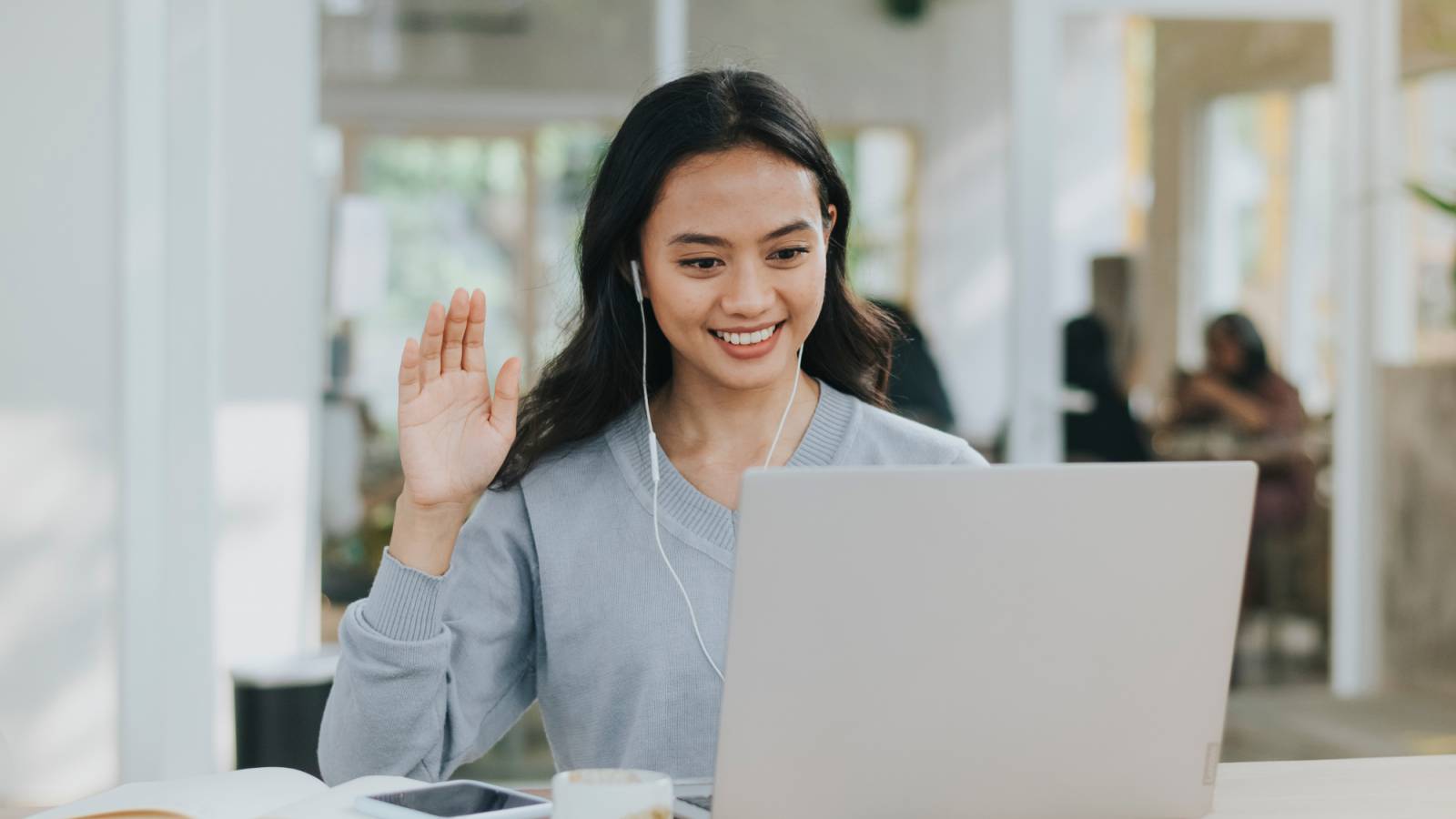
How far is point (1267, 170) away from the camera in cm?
453

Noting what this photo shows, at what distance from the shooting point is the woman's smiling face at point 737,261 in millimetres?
1587

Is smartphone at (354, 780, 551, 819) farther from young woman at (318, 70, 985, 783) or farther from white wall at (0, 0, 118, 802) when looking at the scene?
white wall at (0, 0, 118, 802)

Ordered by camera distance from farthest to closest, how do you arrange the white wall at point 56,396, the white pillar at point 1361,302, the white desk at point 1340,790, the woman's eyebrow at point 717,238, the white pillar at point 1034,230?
1. the white pillar at point 1361,302
2. the white pillar at point 1034,230
3. the white wall at point 56,396
4. the woman's eyebrow at point 717,238
5. the white desk at point 1340,790

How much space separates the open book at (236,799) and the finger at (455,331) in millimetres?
419

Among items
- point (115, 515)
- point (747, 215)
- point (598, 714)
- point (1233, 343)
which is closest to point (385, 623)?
point (598, 714)

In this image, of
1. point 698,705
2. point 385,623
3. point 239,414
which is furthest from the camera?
point 239,414

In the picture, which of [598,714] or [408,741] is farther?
[598,714]

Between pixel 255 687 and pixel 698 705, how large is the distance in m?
1.76

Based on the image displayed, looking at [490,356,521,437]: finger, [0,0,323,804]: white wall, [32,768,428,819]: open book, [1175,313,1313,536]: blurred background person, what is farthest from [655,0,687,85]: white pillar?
[32,768,428,819]: open book

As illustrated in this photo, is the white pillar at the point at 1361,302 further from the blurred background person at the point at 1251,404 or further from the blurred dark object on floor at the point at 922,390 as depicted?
the blurred dark object on floor at the point at 922,390

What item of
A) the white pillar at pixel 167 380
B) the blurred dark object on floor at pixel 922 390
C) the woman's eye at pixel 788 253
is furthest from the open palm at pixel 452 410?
Answer: the blurred dark object on floor at pixel 922 390

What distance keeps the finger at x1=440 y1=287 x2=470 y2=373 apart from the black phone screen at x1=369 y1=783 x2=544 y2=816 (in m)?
0.46

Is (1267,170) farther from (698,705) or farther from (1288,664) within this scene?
(698,705)

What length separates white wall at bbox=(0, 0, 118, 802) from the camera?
3.28m
